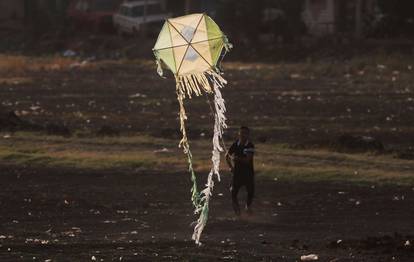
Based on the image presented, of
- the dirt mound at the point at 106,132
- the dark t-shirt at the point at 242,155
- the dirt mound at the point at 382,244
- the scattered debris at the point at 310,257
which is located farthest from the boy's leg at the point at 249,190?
the dirt mound at the point at 106,132

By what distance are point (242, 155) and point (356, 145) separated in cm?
995

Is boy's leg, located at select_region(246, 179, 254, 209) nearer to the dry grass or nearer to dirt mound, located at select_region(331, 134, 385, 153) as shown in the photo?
the dry grass

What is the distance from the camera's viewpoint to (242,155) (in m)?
19.7

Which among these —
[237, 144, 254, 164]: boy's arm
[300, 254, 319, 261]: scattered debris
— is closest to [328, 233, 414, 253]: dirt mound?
[300, 254, 319, 261]: scattered debris

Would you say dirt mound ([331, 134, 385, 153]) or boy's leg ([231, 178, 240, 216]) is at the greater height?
boy's leg ([231, 178, 240, 216])

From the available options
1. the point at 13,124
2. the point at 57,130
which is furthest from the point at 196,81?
the point at 13,124

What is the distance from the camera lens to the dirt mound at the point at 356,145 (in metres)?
29.0

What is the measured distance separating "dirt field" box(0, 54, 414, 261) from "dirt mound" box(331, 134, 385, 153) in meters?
0.30

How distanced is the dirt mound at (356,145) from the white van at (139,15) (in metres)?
34.6

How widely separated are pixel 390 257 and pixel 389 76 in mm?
32058

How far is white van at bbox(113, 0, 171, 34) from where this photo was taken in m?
63.8

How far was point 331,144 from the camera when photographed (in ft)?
97.8

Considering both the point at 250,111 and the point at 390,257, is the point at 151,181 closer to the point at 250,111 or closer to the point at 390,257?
the point at 390,257

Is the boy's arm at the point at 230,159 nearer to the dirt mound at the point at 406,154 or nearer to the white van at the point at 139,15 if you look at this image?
the dirt mound at the point at 406,154
